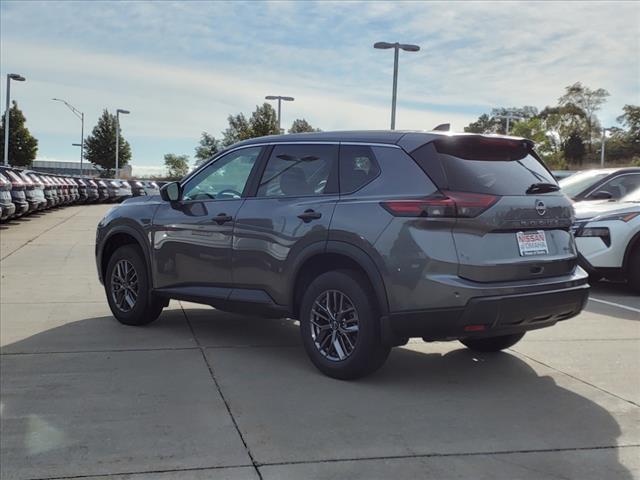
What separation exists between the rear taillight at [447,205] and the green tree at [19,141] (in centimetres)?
6334

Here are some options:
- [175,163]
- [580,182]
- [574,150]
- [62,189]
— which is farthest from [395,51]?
[175,163]

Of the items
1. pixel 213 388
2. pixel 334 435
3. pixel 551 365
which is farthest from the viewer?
pixel 551 365

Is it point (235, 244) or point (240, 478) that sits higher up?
point (235, 244)

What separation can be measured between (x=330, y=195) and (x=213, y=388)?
1.61 metres

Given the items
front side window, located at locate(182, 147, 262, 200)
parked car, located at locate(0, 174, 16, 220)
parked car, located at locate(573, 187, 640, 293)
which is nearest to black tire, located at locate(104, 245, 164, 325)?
front side window, located at locate(182, 147, 262, 200)

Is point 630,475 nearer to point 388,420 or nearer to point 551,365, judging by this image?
point 388,420

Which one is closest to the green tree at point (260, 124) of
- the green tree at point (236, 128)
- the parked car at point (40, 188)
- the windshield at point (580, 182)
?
the green tree at point (236, 128)

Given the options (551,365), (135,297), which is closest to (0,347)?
(135,297)

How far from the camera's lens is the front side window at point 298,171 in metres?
5.32

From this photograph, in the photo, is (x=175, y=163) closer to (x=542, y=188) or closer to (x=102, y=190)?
(x=102, y=190)

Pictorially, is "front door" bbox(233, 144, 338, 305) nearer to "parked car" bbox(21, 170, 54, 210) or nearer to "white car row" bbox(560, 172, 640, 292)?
"white car row" bbox(560, 172, 640, 292)

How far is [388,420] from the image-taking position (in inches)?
170

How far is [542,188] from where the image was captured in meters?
5.00

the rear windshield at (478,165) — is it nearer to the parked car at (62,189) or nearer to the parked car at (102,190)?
the parked car at (62,189)
